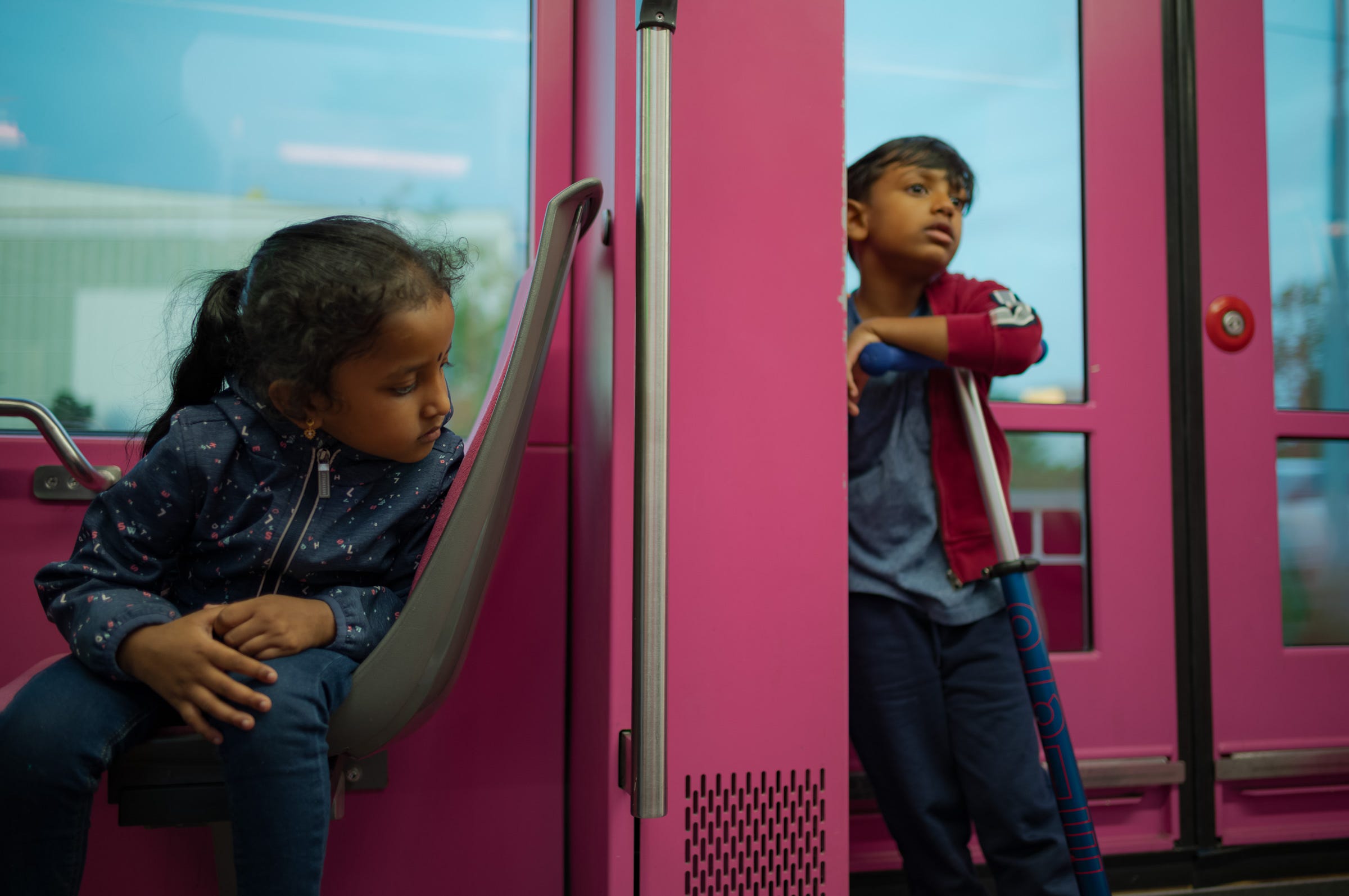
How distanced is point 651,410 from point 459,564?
25cm

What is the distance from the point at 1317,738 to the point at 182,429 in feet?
6.42

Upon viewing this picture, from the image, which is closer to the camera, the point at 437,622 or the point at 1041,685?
the point at 437,622

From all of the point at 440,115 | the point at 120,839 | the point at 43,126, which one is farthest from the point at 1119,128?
the point at 120,839

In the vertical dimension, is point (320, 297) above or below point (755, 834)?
above

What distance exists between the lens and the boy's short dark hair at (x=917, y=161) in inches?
50.1

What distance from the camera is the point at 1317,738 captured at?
163cm

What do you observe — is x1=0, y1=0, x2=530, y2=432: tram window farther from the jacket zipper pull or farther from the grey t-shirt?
the grey t-shirt

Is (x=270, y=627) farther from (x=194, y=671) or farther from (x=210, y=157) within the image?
(x=210, y=157)

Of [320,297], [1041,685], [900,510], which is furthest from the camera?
[900,510]

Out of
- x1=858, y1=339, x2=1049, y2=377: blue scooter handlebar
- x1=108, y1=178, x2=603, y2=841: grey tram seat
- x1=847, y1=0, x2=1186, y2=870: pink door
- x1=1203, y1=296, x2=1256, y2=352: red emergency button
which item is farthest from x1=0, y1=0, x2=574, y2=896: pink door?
x1=1203, y1=296, x2=1256, y2=352: red emergency button

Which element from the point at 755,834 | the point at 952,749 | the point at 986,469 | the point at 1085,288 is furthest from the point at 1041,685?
the point at 1085,288

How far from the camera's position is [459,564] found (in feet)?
2.84

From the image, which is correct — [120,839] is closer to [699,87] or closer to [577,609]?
[577,609]

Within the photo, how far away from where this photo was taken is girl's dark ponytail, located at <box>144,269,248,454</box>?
103 cm
